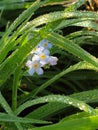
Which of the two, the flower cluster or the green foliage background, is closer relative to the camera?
the green foliage background

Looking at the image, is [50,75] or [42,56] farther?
[50,75]

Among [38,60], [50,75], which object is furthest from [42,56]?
[50,75]

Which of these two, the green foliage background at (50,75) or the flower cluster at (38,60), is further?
the flower cluster at (38,60)

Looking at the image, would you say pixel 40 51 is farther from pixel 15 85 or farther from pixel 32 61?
pixel 15 85

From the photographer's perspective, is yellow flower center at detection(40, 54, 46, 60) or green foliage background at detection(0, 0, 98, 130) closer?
green foliage background at detection(0, 0, 98, 130)

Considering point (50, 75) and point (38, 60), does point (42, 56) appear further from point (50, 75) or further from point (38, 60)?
point (50, 75)

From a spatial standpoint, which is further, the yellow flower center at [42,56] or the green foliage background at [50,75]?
the yellow flower center at [42,56]

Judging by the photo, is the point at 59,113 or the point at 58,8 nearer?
the point at 59,113

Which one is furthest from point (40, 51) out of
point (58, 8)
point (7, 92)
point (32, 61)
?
point (58, 8)

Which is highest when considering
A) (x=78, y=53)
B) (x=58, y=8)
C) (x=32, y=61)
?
(x=58, y=8)

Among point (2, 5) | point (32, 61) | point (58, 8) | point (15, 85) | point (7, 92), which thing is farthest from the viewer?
point (58, 8)

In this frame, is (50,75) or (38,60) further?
(50,75)
